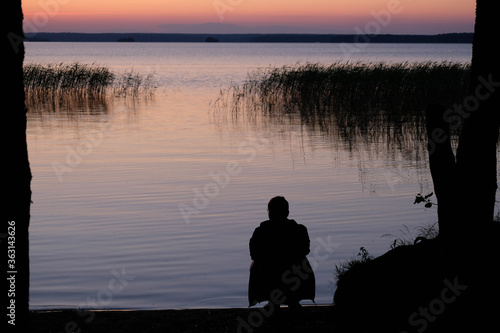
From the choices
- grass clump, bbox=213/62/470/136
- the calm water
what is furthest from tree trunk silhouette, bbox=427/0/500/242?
grass clump, bbox=213/62/470/136

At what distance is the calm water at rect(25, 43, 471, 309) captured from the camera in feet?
29.1

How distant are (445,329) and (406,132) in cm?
1734

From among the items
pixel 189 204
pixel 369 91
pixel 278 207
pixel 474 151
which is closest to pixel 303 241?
pixel 278 207

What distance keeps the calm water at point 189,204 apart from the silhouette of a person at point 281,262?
1750 mm

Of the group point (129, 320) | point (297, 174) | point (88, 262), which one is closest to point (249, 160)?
point (297, 174)

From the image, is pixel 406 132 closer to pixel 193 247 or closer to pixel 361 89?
pixel 361 89

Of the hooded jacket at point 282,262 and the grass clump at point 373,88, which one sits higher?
the grass clump at point 373,88

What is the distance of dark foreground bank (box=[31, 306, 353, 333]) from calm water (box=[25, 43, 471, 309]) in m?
1.52

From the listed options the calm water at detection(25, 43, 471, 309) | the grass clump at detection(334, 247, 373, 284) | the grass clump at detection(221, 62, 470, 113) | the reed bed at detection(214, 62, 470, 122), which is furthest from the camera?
the grass clump at detection(221, 62, 470, 113)

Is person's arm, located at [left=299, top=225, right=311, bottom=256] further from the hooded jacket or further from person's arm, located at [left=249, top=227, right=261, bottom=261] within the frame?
person's arm, located at [left=249, top=227, right=261, bottom=261]

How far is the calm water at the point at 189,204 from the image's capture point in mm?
8867


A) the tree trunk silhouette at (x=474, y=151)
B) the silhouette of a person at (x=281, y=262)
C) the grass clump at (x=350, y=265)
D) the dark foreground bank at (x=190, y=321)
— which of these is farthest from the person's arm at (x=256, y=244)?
the tree trunk silhouette at (x=474, y=151)

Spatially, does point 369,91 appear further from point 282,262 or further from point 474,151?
point 282,262

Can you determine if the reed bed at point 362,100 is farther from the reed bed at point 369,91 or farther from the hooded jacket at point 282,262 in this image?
the hooded jacket at point 282,262
